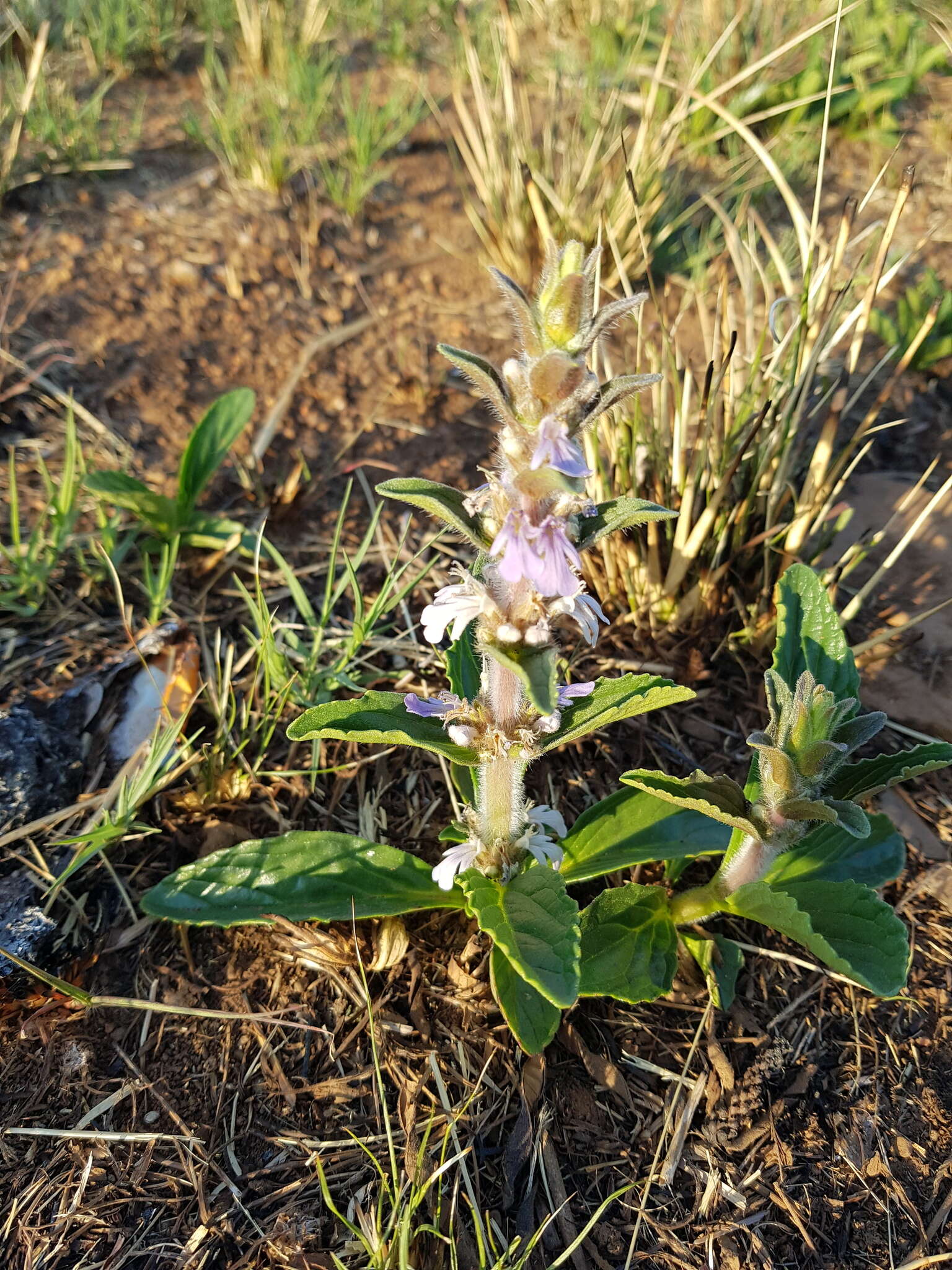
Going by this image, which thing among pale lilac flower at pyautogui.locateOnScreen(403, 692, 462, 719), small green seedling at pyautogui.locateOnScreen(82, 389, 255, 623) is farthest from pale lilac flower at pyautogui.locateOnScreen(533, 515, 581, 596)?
small green seedling at pyautogui.locateOnScreen(82, 389, 255, 623)

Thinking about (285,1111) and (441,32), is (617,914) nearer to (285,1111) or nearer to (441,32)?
(285,1111)

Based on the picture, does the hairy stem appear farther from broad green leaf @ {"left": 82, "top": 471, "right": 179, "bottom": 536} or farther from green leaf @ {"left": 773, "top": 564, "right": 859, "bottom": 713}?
broad green leaf @ {"left": 82, "top": 471, "right": 179, "bottom": 536}

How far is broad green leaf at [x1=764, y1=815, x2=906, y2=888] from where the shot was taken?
206cm

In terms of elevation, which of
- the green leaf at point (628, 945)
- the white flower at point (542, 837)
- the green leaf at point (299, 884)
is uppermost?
the white flower at point (542, 837)

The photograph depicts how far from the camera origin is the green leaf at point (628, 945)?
6.11ft

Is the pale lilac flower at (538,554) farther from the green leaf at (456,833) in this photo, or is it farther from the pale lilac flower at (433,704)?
the green leaf at (456,833)

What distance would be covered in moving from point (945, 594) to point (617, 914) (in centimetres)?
170

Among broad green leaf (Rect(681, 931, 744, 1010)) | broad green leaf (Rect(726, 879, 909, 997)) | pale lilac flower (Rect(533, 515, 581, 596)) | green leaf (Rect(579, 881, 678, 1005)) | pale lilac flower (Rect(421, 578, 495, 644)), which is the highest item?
pale lilac flower (Rect(533, 515, 581, 596))

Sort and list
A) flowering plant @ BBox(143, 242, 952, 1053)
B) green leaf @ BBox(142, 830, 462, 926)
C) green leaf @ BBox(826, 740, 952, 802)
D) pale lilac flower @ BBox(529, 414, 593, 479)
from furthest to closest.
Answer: green leaf @ BBox(142, 830, 462, 926)
green leaf @ BBox(826, 740, 952, 802)
flowering plant @ BBox(143, 242, 952, 1053)
pale lilac flower @ BBox(529, 414, 593, 479)

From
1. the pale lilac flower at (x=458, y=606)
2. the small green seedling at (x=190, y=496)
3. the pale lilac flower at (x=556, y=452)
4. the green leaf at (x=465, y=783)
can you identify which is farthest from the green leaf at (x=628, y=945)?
the small green seedling at (x=190, y=496)

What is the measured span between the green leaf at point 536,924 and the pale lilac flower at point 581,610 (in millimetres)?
530

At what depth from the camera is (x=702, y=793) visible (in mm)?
1833

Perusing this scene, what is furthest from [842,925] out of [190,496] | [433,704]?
[190,496]

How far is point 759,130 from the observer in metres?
4.60
